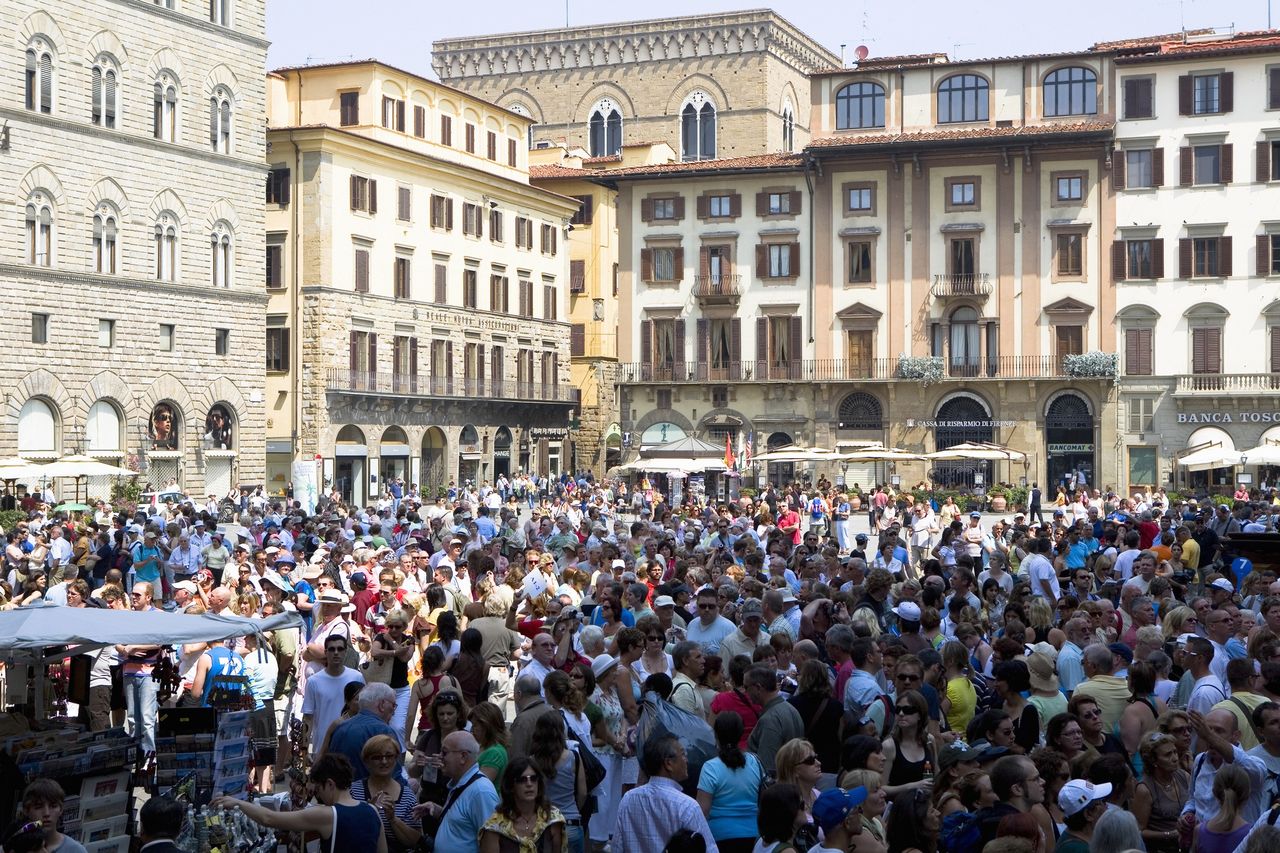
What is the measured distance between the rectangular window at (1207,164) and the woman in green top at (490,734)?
4977cm

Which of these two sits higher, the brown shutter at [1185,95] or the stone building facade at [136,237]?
the brown shutter at [1185,95]

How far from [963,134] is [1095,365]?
9127 millimetres

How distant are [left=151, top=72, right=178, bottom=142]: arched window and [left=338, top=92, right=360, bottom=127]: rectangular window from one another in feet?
25.5

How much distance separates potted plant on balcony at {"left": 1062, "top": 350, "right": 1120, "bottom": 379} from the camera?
5344cm

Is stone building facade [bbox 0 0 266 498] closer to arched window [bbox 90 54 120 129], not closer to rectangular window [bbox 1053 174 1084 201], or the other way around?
arched window [bbox 90 54 120 129]

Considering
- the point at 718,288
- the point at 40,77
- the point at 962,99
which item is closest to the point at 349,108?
the point at 40,77

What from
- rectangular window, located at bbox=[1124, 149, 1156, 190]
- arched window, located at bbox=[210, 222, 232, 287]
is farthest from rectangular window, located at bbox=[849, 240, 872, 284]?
arched window, located at bbox=[210, 222, 232, 287]

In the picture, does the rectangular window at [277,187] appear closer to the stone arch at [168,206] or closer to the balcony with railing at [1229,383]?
the stone arch at [168,206]

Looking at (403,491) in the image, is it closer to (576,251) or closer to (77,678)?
(576,251)

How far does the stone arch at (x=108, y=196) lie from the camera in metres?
44.0

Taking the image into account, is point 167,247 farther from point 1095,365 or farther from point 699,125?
point 699,125

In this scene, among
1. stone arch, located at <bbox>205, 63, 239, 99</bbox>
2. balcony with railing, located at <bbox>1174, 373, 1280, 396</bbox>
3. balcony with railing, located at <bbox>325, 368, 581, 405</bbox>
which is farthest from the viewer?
balcony with railing, located at <bbox>1174, 373, 1280, 396</bbox>

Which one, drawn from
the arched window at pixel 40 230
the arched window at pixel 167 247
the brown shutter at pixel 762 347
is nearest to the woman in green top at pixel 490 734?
the arched window at pixel 40 230

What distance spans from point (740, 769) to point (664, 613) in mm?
4218
